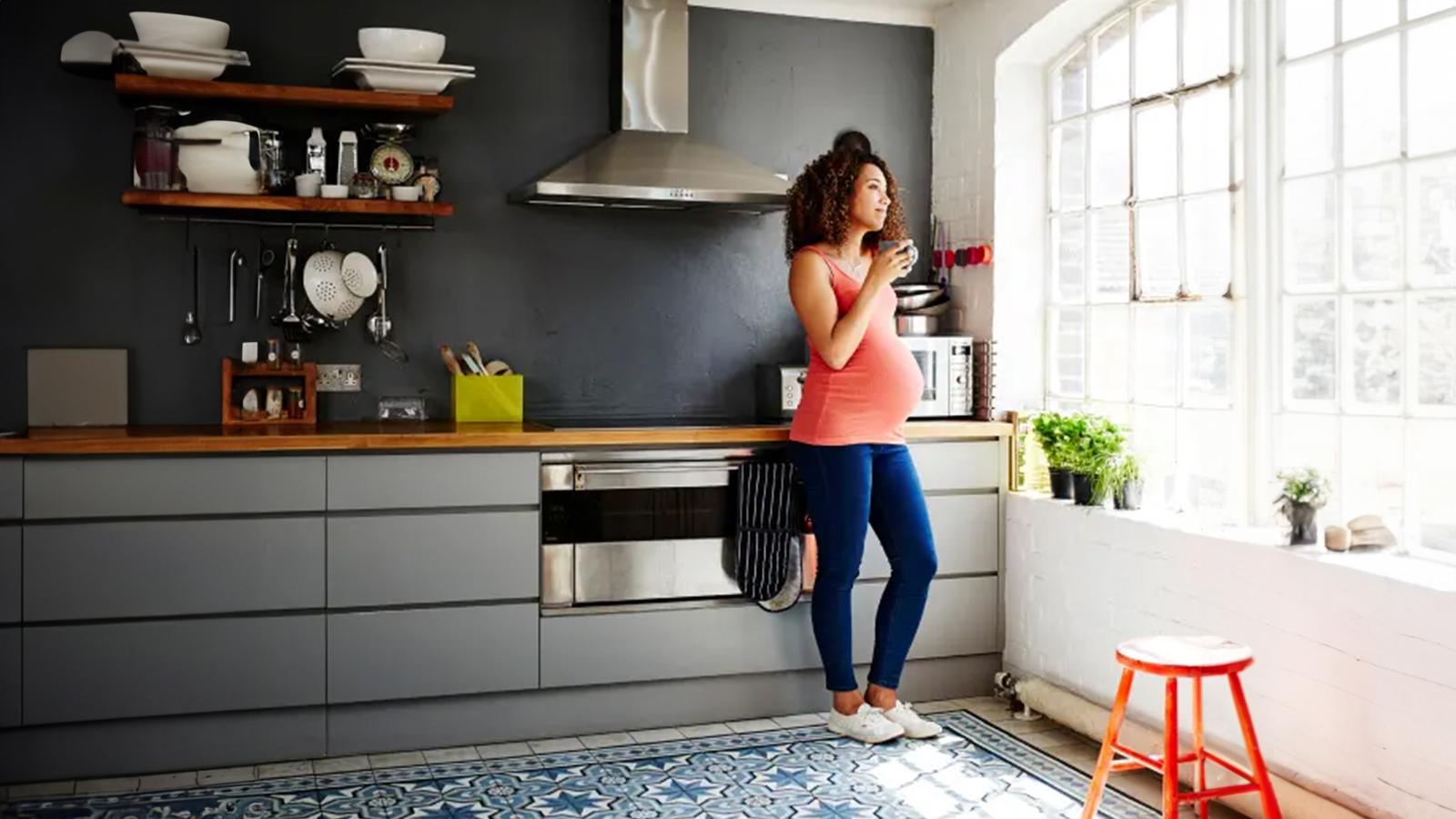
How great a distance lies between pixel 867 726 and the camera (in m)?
Result: 4.04

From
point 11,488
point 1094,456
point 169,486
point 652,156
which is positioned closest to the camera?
point 11,488

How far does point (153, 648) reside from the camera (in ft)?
12.4

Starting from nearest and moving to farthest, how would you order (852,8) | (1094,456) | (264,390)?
(1094,456)
(264,390)
(852,8)

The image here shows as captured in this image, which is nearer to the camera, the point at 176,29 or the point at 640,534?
the point at 176,29

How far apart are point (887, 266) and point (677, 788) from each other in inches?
58.3

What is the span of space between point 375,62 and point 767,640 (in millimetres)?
2048

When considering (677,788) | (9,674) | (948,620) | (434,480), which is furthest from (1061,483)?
(9,674)

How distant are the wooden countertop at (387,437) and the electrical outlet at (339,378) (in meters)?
0.15

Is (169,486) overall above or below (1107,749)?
above

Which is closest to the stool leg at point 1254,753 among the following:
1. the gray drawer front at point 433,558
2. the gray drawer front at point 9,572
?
the gray drawer front at point 433,558

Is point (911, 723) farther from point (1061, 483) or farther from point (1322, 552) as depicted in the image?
point (1322, 552)

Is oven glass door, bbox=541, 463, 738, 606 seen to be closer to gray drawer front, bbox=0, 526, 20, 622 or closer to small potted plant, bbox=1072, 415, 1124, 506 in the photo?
small potted plant, bbox=1072, 415, 1124, 506

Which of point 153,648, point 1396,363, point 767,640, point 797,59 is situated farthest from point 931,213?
point 153,648

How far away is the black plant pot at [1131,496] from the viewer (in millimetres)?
4023
